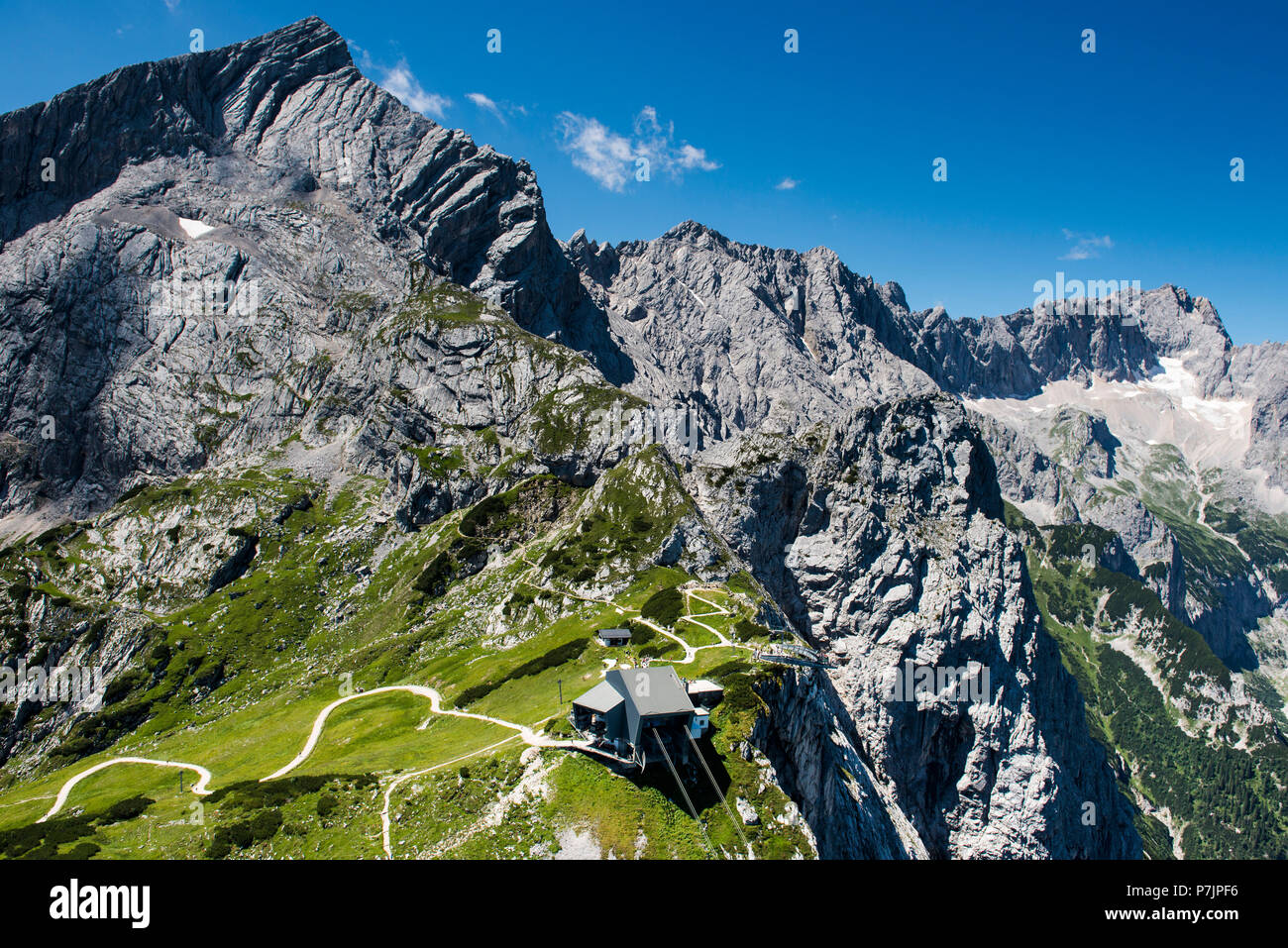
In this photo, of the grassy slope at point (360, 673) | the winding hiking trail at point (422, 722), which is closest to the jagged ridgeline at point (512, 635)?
the grassy slope at point (360, 673)

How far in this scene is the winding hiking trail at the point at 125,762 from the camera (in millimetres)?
70500

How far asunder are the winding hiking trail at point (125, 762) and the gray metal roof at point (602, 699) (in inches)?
1601

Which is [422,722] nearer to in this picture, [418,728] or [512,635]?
[418,728]

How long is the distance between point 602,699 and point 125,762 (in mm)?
77493

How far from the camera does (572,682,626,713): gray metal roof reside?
167 feet

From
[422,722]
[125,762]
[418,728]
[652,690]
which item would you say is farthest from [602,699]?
[125,762]

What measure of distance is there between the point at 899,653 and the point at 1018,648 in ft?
86.0

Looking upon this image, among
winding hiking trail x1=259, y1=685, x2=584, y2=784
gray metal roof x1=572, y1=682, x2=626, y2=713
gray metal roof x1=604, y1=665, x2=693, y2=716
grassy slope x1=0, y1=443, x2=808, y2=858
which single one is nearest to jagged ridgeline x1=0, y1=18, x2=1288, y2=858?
grassy slope x1=0, y1=443, x2=808, y2=858

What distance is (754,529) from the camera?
481ft

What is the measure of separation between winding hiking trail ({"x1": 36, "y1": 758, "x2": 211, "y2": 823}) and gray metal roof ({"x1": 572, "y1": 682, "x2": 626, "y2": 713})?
133ft

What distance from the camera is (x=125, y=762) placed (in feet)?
293

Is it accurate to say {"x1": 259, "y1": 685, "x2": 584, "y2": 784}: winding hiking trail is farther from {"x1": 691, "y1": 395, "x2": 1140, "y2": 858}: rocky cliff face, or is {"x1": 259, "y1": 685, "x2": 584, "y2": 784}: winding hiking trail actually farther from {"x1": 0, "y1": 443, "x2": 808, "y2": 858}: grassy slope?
{"x1": 691, "y1": 395, "x2": 1140, "y2": 858}: rocky cliff face

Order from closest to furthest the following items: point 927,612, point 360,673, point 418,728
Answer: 1. point 418,728
2. point 360,673
3. point 927,612
